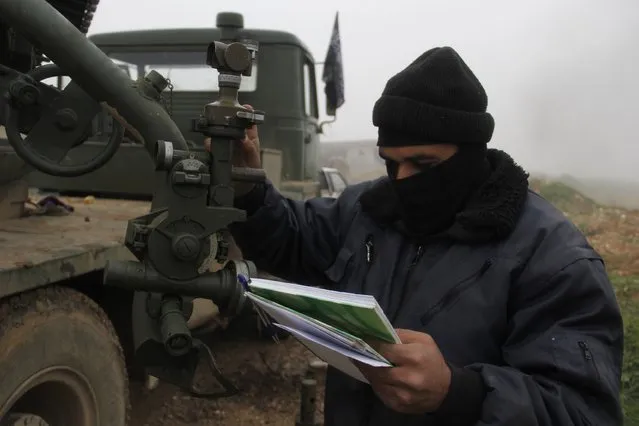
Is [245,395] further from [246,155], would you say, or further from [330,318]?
[330,318]

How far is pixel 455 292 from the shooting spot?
140 centimetres

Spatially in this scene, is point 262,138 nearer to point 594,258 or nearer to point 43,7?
point 43,7

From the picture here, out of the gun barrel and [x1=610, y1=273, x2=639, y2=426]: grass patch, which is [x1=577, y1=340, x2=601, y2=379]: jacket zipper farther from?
[x1=610, y1=273, x2=639, y2=426]: grass patch

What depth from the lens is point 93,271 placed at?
2525mm

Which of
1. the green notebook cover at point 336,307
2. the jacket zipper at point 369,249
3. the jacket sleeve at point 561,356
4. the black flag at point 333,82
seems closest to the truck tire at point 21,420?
the jacket zipper at point 369,249

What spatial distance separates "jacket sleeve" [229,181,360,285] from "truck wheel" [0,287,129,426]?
2.57ft

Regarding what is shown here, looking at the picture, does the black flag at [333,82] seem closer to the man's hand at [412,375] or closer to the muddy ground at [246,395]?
the muddy ground at [246,395]

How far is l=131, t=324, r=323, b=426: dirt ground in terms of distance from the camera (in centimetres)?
382

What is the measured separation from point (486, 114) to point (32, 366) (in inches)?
60.2

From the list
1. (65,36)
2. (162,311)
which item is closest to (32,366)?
(162,311)

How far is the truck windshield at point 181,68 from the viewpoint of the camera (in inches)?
207

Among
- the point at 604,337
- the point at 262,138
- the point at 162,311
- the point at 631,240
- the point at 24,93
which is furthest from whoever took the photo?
the point at 631,240

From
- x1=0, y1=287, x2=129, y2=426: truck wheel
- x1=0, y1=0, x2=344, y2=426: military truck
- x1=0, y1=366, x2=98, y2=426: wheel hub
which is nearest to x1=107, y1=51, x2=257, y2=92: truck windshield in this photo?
x1=0, y1=0, x2=344, y2=426: military truck

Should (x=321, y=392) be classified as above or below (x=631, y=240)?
above
